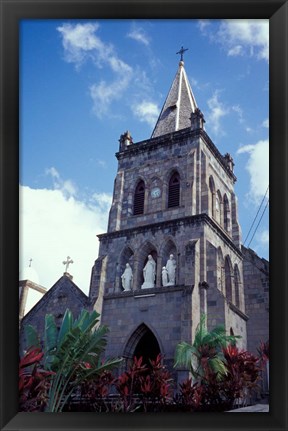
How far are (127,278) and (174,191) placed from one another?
2.97 metres

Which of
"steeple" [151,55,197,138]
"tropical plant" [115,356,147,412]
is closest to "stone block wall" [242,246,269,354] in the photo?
"tropical plant" [115,356,147,412]

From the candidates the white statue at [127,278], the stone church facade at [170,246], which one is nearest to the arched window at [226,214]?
the stone church facade at [170,246]

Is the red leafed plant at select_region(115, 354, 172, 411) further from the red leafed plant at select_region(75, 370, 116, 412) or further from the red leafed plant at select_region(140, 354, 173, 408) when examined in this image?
the red leafed plant at select_region(75, 370, 116, 412)

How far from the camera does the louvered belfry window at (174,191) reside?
1433cm

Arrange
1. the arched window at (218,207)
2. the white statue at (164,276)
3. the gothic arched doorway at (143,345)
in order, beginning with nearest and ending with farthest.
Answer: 1. the gothic arched doorway at (143,345)
2. the white statue at (164,276)
3. the arched window at (218,207)

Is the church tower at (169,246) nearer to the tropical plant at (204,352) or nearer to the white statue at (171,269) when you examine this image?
the white statue at (171,269)

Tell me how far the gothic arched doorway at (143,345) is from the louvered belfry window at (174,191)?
12.1 feet

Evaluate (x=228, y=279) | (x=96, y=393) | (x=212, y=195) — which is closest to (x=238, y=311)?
(x=228, y=279)

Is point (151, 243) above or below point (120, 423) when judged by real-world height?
above

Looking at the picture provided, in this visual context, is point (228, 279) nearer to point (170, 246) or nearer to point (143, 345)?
point (170, 246)
